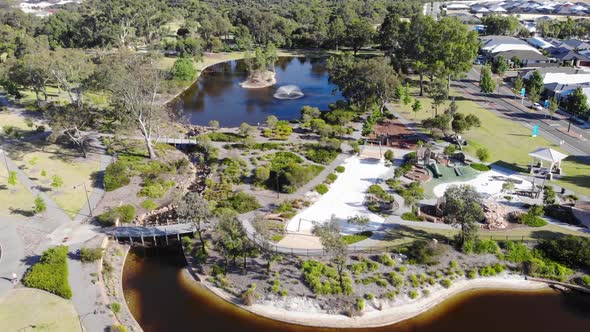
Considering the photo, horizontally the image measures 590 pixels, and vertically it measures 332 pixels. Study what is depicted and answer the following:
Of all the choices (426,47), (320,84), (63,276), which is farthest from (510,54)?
(63,276)

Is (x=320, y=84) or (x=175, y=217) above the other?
(x=320, y=84)

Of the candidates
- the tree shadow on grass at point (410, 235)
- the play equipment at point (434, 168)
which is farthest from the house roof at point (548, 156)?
the tree shadow on grass at point (410, 235)

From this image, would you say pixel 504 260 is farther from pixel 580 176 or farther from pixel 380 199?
pixel 580 176

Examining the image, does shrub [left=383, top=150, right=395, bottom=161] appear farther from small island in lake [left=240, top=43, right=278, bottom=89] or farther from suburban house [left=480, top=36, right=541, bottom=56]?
suburban house [left=480, top=36, right=541, bottom=56]

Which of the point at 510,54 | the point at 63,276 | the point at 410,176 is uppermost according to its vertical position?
the point at 510,54

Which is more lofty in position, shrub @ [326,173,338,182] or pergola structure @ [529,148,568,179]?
pergola structure @ [529,148,568,179]

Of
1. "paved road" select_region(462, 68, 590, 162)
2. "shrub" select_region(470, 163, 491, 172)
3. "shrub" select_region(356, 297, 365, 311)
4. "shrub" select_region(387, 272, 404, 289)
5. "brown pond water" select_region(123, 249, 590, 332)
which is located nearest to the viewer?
"brown pond water" select_region(123, 249, 590, 332)

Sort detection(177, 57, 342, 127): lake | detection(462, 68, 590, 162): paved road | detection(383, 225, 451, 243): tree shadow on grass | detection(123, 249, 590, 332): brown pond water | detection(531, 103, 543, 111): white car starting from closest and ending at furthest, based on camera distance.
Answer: detection(123, 249, 590, 332): brown pond water < detection(383, 225, 451, 243): tree shadow on grass < detection(462, 68, 590, 162): paved road < detection(531, 103, 543, 111): white car < detection(177, 57, 342, 127): lake

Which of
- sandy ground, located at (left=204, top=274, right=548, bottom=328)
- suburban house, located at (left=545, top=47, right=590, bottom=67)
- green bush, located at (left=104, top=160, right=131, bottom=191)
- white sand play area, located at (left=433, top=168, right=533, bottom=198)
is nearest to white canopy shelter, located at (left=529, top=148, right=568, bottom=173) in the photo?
white sand play area, located at (left=433, top=168, right=533, bottom=198)
